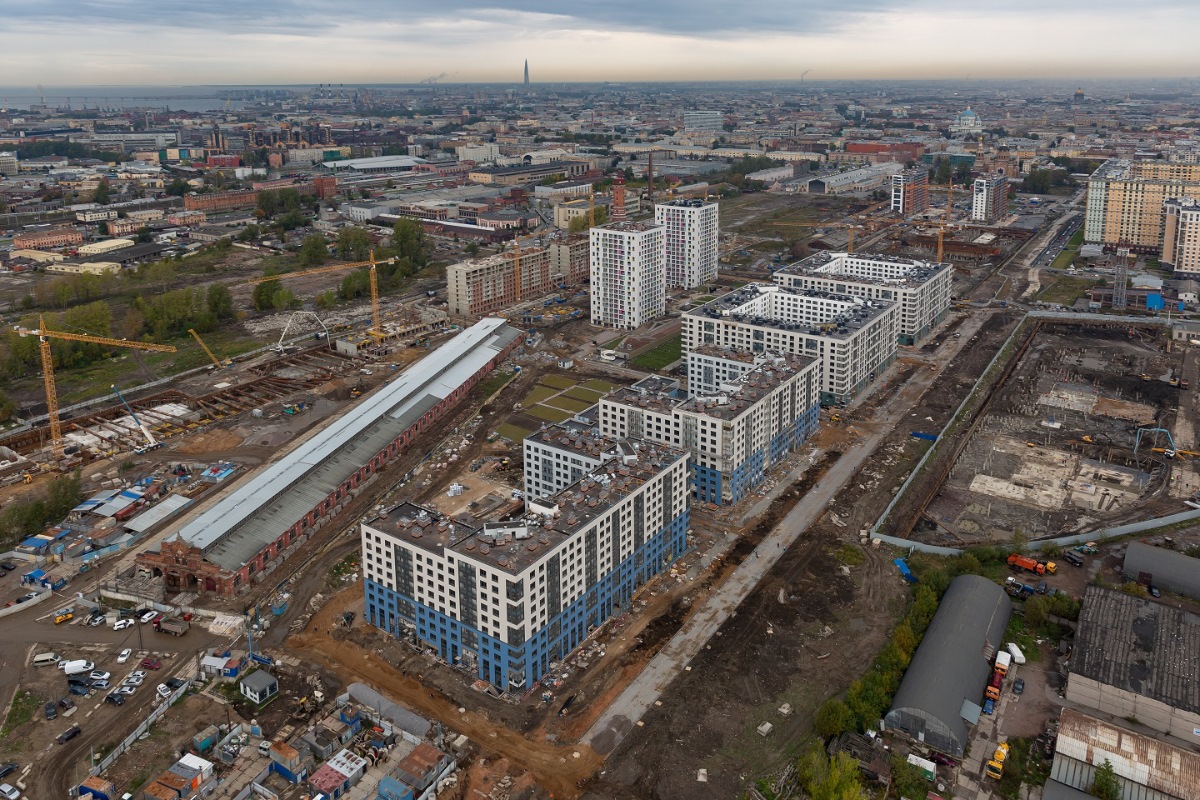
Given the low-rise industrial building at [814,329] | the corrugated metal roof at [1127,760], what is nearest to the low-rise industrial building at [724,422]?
the low-rise industrial building at [814,329]

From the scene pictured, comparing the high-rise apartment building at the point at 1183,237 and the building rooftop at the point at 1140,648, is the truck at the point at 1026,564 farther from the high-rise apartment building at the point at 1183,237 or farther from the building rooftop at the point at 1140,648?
the high-rise apartment building at the point at 1183,237

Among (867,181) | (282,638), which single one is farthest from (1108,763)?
(867,181)

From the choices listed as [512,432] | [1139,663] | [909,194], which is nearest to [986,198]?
[909,194]

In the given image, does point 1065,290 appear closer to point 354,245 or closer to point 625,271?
point 625,271

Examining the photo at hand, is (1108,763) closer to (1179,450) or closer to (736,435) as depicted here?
(736,435)

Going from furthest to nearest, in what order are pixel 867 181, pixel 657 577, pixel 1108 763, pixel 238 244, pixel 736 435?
pixel 867 181 → pixel 238 244 → pixel 736 435 → pixel 657 577 → pixel 1108 763

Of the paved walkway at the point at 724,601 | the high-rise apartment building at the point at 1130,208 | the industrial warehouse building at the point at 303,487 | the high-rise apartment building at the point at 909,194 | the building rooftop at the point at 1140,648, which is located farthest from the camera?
the high-rise apartment building at the point at 909,194

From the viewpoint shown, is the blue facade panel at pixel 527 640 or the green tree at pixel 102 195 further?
the green tree at pixel 102 195
